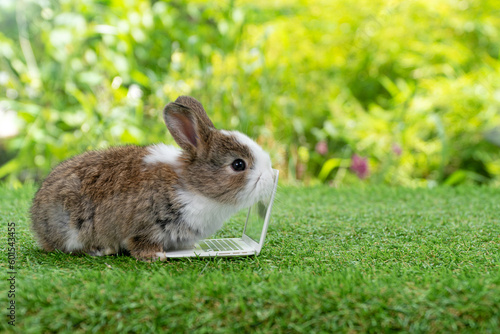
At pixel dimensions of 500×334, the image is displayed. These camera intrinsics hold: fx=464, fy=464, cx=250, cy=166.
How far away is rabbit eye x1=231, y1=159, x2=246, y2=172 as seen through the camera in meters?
1.94

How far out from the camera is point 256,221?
6.80ft

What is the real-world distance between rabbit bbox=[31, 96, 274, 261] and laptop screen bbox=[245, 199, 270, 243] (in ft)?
0.30

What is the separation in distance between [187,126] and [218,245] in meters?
0.56

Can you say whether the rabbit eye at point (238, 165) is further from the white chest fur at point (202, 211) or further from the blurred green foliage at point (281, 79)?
the blurred green foliage at point (281, 79)

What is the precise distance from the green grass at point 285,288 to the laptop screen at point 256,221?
0.08 metres

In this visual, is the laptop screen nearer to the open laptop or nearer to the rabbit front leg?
the open laptop

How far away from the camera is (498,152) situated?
18.0 feet

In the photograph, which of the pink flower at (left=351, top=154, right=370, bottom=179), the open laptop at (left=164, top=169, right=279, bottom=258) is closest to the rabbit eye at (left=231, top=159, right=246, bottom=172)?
the open laptop at (left=164, top=169, right=279, bottom=258)

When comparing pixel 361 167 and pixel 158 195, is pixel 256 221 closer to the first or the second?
pixel 158 195

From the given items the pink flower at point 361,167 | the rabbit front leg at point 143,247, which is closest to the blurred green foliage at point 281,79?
the pink flower at point 361,167

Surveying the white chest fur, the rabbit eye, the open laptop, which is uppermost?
the rabbit eye

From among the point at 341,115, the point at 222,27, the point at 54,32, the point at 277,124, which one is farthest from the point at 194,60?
the point at 341,115

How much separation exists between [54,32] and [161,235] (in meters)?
3.99

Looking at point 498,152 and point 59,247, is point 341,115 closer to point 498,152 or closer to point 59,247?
point 498,152
